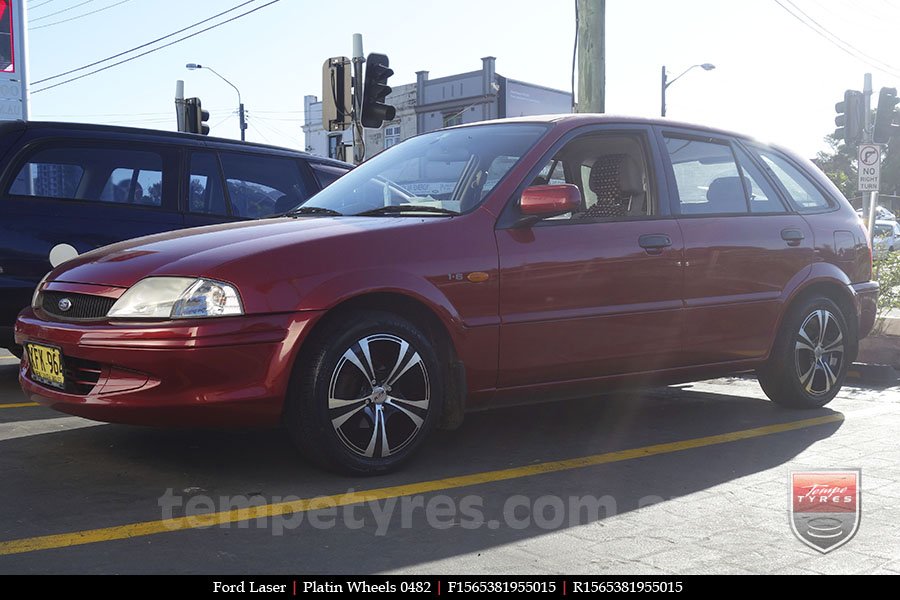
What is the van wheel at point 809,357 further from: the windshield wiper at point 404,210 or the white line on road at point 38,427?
the white line on road at point 38,427

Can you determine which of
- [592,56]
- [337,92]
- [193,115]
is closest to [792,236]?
[592,56]

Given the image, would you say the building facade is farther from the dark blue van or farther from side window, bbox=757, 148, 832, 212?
side window, bbox=757, 148, 832, 212

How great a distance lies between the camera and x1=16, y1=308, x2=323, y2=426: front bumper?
409 cm

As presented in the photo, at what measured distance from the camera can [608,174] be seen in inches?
221

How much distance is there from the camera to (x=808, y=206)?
20.8 ft

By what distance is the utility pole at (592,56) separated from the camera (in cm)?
1045

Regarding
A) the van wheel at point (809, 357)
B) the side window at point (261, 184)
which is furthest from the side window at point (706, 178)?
the side window at point (261, 184)

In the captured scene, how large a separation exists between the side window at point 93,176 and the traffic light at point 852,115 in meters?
10.6

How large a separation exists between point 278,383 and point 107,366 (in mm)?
701

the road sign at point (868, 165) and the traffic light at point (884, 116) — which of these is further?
the traffic light at point (884, 116)

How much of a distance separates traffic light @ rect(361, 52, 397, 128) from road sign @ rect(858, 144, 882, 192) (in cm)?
646

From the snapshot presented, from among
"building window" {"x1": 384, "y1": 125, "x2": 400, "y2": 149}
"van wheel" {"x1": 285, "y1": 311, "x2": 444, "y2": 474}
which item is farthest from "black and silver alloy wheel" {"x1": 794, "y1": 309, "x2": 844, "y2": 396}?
"building window" {"x1": 384, "y1": 125, "x2": 400, "y2": 149}
